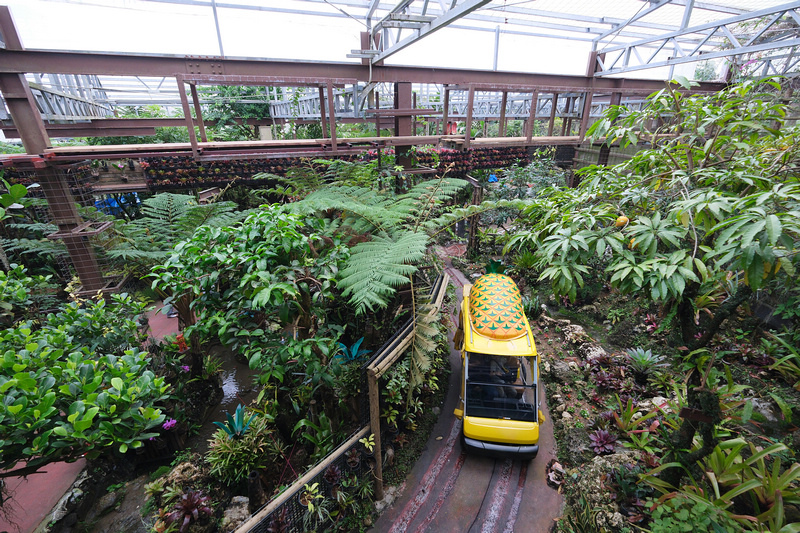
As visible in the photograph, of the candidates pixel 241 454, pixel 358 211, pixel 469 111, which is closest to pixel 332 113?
pixel 358 211

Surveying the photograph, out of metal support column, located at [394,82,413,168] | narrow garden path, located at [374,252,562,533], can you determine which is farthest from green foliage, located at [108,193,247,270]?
narrow garden path, located at [374,252,562,533]

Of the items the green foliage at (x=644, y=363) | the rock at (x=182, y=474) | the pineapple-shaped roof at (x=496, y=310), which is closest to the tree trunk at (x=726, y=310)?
the pineapple-shaped roof at (x=496, y=310)

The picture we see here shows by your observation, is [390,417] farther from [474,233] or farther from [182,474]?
[474,233]

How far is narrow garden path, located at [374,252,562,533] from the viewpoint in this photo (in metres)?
3.13

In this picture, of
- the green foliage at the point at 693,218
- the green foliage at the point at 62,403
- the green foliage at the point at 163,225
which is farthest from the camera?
the green foliage at the point at 163,225

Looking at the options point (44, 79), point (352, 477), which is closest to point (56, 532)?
point (352, 477)

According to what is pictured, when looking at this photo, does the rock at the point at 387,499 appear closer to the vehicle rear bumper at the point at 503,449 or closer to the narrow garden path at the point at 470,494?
the narrow garden path at the point at 470,494

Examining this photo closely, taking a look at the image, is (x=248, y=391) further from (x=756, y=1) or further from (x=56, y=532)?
(x=756, y=1)

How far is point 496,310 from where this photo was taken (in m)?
3.97

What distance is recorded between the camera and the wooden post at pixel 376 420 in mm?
2719

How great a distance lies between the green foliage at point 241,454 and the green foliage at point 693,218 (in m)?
3.04

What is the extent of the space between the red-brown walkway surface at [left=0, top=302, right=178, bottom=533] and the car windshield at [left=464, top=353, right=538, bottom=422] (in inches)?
127

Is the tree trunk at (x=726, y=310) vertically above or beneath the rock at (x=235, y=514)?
above

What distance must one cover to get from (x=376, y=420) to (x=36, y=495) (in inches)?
134
